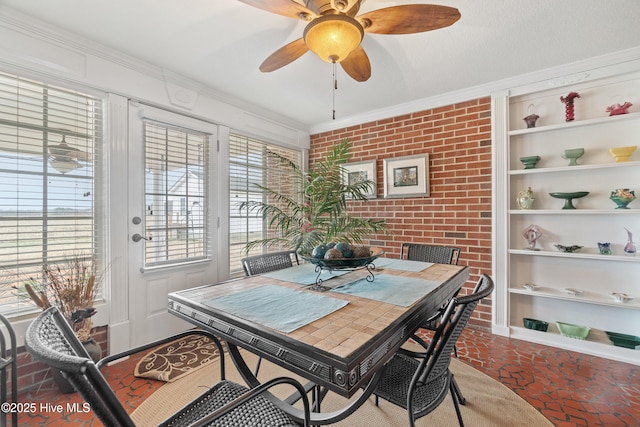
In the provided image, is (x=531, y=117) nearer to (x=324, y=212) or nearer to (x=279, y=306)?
(x=324, y=212)

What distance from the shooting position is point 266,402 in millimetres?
1113

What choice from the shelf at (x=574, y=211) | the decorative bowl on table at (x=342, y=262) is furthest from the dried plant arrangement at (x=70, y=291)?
the shelf at (x=574, y=211)

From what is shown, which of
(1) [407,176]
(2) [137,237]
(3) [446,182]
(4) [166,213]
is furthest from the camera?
(1) [407,176]

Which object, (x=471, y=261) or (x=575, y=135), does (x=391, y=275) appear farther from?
(x=575, y=135)

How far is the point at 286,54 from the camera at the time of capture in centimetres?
179

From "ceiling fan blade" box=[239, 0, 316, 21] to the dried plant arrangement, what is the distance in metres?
2.02

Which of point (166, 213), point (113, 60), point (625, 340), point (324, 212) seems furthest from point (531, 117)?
point (113, 60)

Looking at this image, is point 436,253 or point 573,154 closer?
point 573,154

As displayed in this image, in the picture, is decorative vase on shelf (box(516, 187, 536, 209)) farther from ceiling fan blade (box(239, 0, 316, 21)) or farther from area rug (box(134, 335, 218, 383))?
area rug (box(134, 335, 218, 383))

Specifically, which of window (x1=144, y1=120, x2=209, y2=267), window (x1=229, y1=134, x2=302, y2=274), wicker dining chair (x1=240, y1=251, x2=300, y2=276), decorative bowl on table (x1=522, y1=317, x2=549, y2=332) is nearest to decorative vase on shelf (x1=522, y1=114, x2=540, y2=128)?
decorative bowl on table (x1=522, y1=317, x2=549, y2=332)

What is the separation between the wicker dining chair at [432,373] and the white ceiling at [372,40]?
1702 millimetres

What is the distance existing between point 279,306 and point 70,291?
1.65 meters

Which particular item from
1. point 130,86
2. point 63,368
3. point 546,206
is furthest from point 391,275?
point 130,86

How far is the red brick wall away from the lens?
285cm
